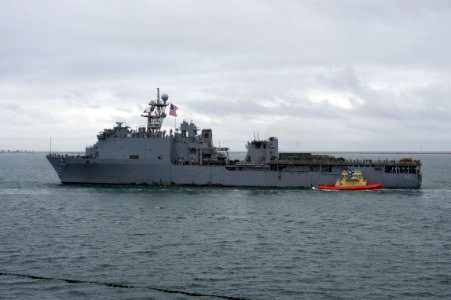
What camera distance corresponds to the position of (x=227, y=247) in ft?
89.4

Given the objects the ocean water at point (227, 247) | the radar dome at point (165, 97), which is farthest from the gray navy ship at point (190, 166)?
the ocean water at point (227, 247)

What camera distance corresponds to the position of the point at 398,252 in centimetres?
2600

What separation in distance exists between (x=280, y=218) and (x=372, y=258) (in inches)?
501

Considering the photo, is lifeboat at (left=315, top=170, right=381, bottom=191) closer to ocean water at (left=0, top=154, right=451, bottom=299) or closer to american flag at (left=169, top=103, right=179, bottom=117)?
ocean water at (left=0, top=154, right=451, bottom=299)

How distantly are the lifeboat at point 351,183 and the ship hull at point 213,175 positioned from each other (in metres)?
1.24

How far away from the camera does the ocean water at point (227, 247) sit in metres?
20.2

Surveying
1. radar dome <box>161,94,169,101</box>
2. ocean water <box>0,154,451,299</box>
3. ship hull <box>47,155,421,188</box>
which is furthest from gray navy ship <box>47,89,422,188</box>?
ocean water <box>0,154,451,299</box>

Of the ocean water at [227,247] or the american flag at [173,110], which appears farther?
the american flag at [173,110]

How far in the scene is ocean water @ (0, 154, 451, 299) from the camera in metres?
20.2

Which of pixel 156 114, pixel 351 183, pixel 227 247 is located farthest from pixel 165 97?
pixel 227 247

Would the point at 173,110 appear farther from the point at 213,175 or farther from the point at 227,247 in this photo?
the point at 227,247

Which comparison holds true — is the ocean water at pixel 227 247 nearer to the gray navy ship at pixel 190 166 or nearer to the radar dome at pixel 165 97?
the gray navy ship at pixel 190 166

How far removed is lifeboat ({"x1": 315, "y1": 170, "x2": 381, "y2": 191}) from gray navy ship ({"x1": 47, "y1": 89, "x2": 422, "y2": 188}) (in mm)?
1265

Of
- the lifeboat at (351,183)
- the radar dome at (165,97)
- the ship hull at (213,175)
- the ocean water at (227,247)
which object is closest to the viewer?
the ocean water at (227,247)
